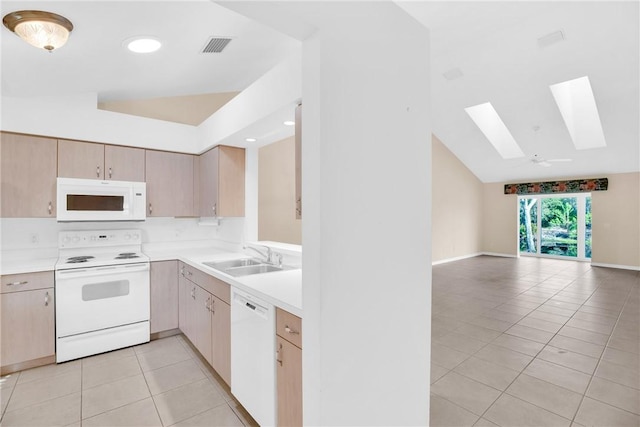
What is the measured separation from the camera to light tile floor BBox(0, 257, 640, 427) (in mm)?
2186

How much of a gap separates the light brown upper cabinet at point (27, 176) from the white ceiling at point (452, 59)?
48cm

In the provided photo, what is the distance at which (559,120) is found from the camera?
6.59 metres

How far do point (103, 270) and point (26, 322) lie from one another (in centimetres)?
67

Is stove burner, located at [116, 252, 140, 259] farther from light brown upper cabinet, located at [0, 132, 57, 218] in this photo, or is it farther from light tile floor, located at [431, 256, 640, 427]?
light tile floor, located at [431, 256, 640, 427]

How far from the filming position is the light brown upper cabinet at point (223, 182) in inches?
137

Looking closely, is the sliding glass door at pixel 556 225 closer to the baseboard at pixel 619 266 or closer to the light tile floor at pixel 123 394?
the baseboard at pixel 619 266

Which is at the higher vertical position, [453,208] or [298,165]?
[298,165]

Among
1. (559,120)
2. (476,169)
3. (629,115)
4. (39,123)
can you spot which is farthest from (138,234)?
(476,169)

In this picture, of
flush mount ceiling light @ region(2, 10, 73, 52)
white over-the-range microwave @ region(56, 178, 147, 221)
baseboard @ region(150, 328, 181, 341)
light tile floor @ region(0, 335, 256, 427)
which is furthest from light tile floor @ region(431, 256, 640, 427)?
white over-the-range microwave @ region(56, 178, 147, 221)

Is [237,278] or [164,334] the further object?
[164,334]

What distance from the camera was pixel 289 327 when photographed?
165 cm

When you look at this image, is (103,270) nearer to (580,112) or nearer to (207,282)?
(207,282)

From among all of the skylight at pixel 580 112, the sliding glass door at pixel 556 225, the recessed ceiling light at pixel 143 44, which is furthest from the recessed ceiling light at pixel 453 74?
the sliding glass door at pixel 556 225

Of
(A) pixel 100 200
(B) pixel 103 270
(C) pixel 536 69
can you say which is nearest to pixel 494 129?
(C) pixel 536 69
